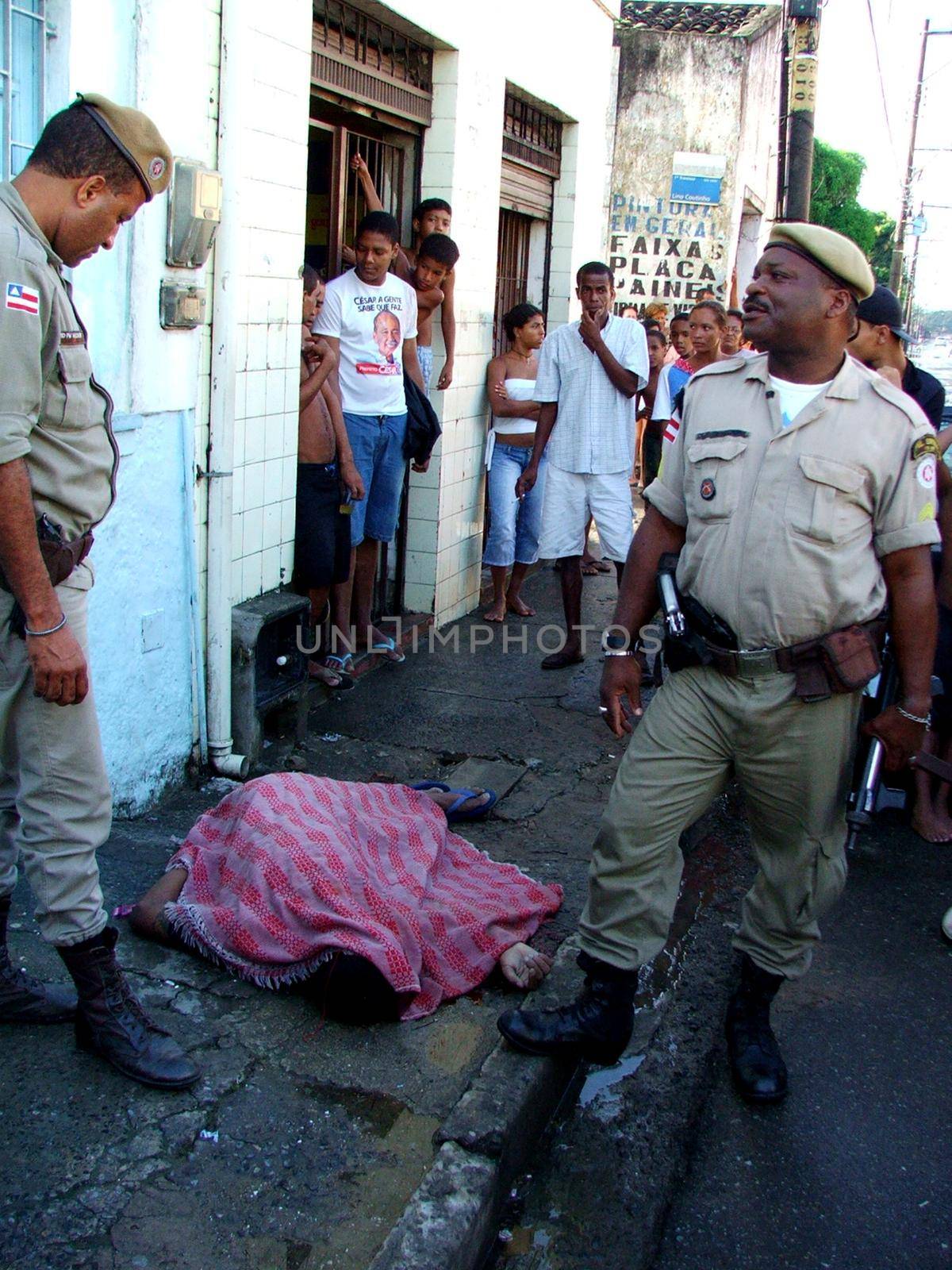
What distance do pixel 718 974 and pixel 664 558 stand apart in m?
1.41

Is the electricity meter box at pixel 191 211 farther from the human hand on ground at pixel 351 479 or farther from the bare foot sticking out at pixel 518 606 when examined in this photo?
the bare foot sticking out at pixel 518 606

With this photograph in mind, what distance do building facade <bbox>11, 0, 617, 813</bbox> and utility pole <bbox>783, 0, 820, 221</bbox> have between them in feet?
12.6

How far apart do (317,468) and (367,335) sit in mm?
864

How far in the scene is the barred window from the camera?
353cm

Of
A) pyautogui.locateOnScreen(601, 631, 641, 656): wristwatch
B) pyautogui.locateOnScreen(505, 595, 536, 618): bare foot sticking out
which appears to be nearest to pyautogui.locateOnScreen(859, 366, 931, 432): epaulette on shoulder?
pyautogui.locateOnScreen(601, 631, 641, 656): wristwatch

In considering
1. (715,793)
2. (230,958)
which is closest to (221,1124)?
(230,958)

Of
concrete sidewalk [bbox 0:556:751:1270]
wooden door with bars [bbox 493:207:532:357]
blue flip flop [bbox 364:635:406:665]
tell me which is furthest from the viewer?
wooden door with bars [bbox 493:207:532:357]

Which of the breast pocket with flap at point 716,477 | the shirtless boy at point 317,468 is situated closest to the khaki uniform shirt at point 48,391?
the breast pocket with flap at point 716,477

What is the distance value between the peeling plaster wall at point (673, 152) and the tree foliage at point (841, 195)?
27998 millimetres

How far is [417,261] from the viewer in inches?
264

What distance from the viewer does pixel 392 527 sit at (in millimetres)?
6559

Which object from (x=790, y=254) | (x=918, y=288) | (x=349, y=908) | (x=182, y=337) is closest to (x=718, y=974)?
(x=349, y=908)

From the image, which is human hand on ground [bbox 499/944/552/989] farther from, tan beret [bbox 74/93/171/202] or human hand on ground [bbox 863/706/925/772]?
tan beret [bbox 74/93/171/202]

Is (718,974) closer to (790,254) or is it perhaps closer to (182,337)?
(790,254)
